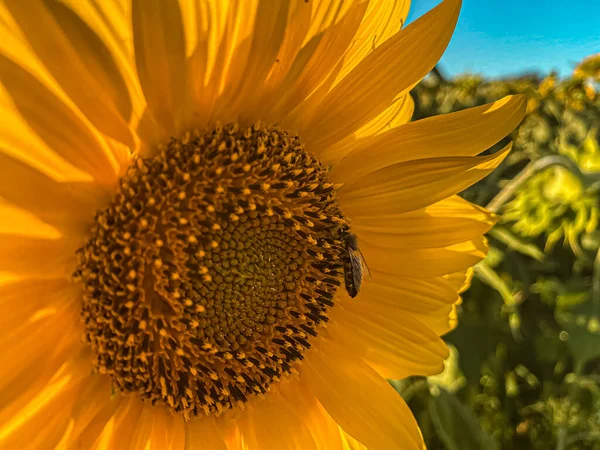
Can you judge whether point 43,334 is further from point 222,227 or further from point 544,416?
point 544,416

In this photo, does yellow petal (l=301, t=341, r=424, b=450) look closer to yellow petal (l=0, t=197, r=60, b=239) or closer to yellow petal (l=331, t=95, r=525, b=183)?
yellow petal (l=331, t=95, r=525, b=183)

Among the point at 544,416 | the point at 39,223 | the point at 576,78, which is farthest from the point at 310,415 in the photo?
the point at 576,78

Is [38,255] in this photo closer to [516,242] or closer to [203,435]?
[203,435]

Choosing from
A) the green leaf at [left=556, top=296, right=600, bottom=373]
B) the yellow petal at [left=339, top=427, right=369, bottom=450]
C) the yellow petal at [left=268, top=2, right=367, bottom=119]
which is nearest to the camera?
the yellow petal at [left=268, top=2, right=367, bottom=119]

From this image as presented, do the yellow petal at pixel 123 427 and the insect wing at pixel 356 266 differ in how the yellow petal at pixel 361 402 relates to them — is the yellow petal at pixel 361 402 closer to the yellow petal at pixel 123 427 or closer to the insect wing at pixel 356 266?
the insect wing at pixel 356 266

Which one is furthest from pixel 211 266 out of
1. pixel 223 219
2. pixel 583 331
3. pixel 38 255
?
pixel 583 331

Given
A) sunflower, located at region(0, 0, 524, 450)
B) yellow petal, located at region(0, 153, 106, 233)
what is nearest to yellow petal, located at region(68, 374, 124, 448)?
sunflower, located at region(0, 0, 524, 450)
